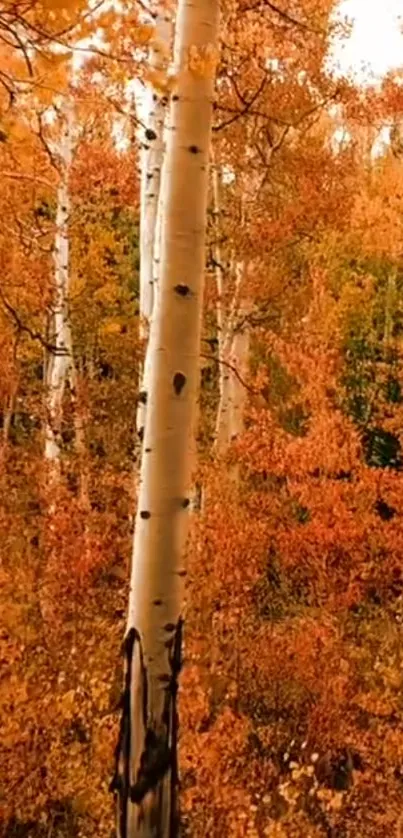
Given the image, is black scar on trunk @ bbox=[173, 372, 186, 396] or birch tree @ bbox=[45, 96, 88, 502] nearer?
black scar on trunk @ bbox=[173, 372, 186, 396]

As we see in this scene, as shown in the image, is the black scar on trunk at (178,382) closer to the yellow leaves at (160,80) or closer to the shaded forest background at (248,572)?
the yellow leaves at (160,80)

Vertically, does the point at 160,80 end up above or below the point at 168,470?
above

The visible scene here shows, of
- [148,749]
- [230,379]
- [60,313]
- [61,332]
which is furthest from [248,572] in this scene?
[148,749]

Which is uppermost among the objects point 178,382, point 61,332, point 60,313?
point 60,313

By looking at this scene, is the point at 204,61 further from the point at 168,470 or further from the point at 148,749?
the point at 148,749

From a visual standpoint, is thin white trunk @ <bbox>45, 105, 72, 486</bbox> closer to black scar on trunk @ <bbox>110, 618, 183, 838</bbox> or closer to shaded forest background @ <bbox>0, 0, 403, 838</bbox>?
shaded forest background @ <bbox>0, 0, 403, 838</bbox>

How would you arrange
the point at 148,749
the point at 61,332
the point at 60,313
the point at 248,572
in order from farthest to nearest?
the point at 61,332
the point at 60,313
the point at 248,572
the point at 148,749

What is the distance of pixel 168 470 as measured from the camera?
312 centimetres

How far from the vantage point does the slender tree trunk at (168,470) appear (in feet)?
10.1

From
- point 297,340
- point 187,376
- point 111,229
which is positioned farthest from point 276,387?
point 187,376

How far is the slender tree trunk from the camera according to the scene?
3.09 m

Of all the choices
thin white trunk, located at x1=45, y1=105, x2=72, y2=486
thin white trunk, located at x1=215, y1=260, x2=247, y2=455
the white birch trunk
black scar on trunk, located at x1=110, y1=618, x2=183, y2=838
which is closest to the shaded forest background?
thin white trunk, located at x1=215, y1=260, x2=247, y2=455

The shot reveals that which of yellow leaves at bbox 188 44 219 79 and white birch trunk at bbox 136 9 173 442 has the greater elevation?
white birch trunk at bbox 136 9 173 442

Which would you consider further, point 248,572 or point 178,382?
point 248,572
